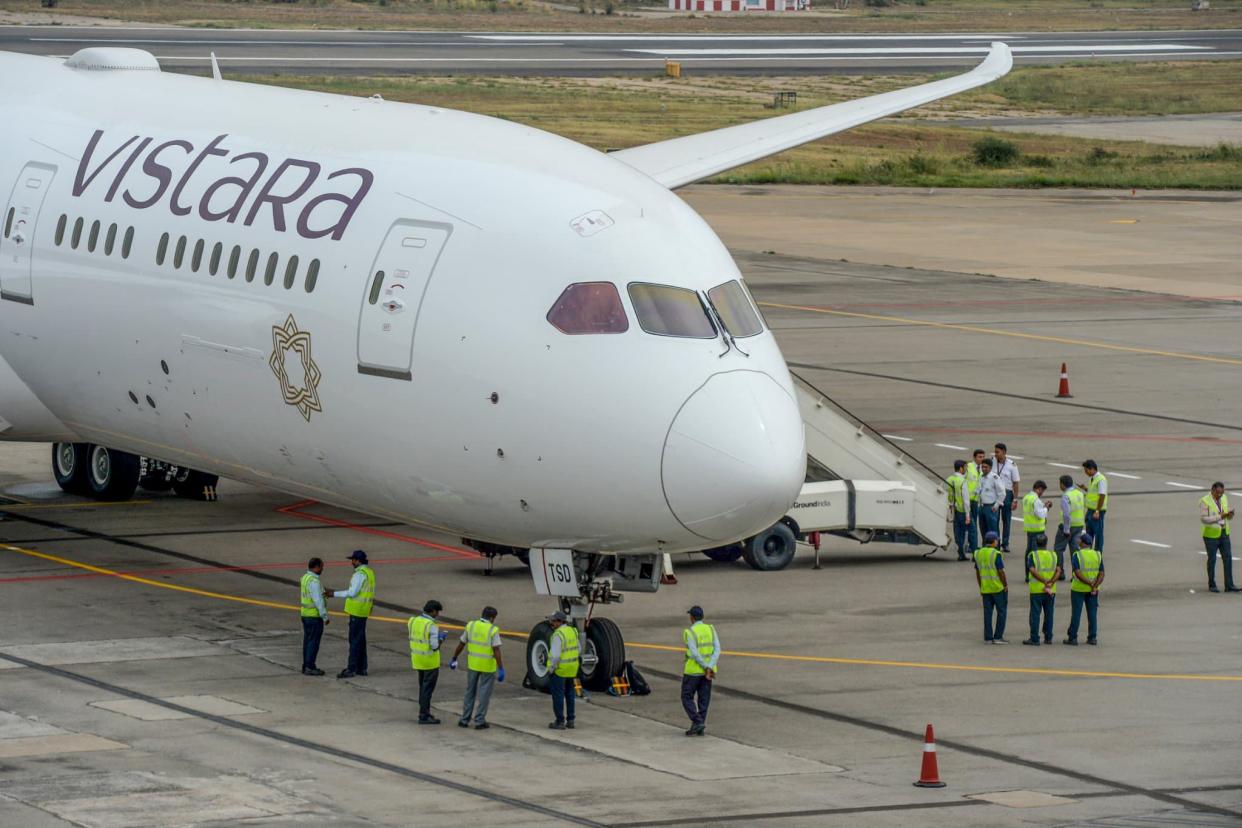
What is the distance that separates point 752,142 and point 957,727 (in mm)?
17333

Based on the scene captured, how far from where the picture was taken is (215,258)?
1064 inches

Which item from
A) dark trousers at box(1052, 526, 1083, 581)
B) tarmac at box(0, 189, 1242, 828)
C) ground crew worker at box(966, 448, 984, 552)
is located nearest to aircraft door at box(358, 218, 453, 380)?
tarmac at box(0, 189, 1242, 828)

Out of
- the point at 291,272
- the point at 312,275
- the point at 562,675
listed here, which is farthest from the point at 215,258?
the point at 562,675

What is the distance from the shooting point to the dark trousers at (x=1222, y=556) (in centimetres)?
3234

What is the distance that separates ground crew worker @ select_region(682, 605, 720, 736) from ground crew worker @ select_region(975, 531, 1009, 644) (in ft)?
19.9

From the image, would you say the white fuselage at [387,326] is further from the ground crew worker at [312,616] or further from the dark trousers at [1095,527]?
the dark trousers at [1095,527]

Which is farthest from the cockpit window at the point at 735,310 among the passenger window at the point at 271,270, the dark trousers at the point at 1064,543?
the dark trousers at the point at 1064,543

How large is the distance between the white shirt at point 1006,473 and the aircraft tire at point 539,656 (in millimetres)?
11839

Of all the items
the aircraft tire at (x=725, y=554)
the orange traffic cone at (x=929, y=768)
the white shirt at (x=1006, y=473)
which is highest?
the white shirt at (x=1006, y=473)

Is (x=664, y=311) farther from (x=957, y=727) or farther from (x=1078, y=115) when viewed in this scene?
(x=1078, y=115)

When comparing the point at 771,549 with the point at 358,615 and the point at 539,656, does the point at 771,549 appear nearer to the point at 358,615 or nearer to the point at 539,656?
the point at 539,656

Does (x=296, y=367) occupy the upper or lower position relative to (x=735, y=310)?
lower

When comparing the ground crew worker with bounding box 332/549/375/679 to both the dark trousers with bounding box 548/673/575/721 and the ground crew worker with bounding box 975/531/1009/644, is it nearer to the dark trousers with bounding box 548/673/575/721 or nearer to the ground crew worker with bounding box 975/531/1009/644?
the dark trousers with bounding box 548/673/575/721

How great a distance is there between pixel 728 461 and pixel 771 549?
38.9ft
